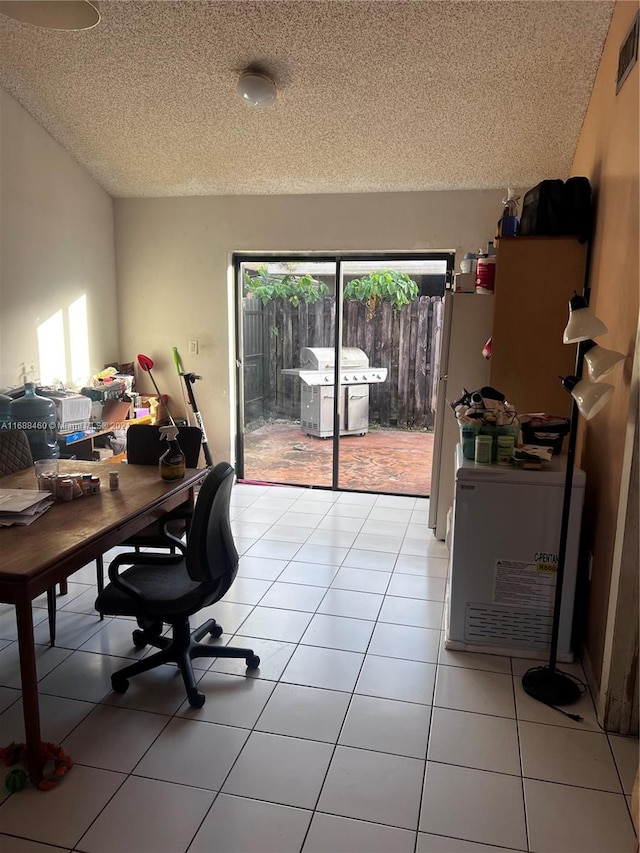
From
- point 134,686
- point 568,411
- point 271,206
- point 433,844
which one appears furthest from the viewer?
point 271,206

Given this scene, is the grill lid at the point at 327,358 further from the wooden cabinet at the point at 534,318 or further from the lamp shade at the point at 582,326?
the lamp shade at the point at 582,326

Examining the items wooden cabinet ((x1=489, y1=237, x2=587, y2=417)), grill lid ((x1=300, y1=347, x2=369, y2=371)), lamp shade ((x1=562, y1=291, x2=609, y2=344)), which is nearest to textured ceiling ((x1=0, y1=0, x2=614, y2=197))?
wooden cabinet ((x1=489, y1=237, x2=587, y2=417))

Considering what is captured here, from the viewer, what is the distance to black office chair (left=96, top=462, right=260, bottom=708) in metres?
2.13

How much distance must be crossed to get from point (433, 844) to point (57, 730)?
132 cm

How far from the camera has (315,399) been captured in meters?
5.57

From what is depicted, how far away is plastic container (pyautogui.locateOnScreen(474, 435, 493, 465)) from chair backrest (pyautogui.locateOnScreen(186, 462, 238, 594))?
1.09 m

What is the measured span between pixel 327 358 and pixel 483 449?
287 cm

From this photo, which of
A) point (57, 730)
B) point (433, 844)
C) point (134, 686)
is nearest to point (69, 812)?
point (57, 730)

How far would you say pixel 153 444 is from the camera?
3.15 meters

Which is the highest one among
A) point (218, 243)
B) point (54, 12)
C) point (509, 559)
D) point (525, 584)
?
point (54, 12)

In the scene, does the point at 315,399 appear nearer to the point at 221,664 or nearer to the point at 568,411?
the point at 568,411

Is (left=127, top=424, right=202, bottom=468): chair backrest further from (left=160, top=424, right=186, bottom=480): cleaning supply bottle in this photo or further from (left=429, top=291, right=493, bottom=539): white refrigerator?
(left=429, top=291, right=493, bottom=539): white refrigerator

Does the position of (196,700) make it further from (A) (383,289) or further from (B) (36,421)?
A: (A) (383,289)

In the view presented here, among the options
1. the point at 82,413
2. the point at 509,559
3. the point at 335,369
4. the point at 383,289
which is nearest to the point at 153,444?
the point at 82,413
